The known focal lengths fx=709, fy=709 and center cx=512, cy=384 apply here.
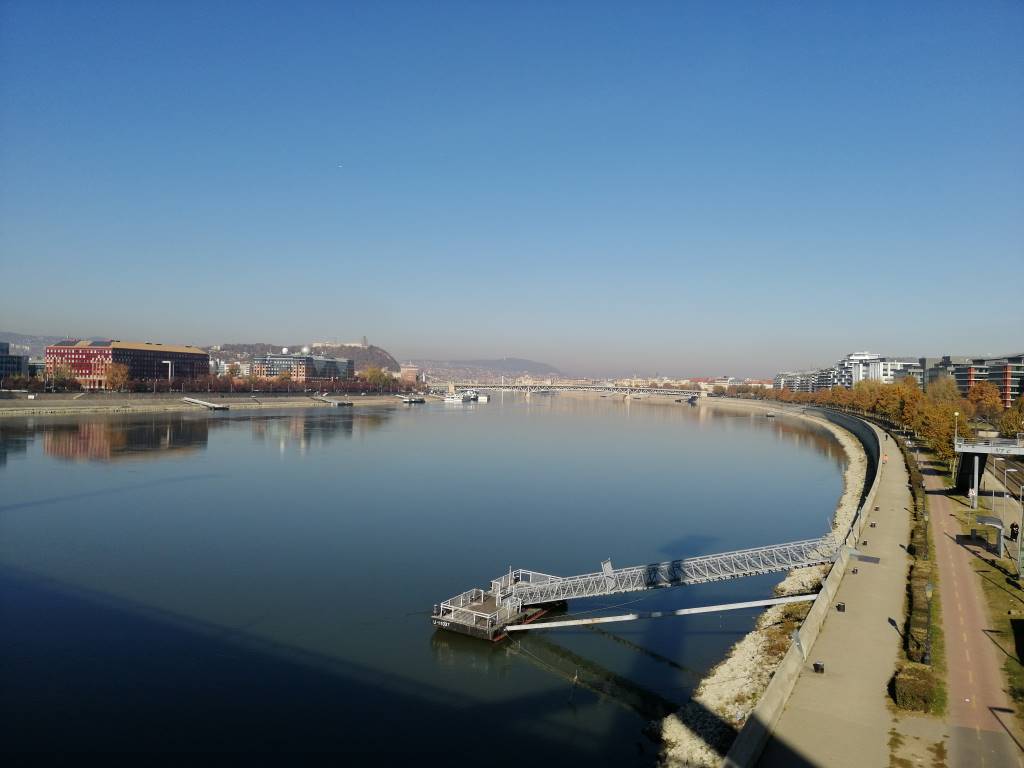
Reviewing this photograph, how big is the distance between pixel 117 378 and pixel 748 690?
83513 mm

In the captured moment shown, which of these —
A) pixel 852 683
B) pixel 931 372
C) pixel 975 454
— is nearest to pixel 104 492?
pixel 852 683

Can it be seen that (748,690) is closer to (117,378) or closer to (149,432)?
(149,432)

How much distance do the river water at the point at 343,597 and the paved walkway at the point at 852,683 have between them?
6.79 ft

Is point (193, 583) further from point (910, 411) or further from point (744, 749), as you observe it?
point (910, 411)

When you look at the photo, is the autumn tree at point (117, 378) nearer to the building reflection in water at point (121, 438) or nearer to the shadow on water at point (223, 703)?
the building reflection in water at point (121, 438)

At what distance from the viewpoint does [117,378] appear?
258ft

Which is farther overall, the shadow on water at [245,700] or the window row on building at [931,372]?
the window row on building at [931,372]

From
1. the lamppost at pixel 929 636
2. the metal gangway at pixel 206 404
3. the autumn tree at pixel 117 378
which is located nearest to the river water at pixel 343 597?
the lamppost at pixel 929 636

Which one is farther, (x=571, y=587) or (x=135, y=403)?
(x=135, y=403)

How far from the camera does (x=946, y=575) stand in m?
13.5

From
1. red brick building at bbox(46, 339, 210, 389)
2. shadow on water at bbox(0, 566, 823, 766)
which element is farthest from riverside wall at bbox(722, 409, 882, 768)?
red brick building at bbox(46, 339, 210, 389)

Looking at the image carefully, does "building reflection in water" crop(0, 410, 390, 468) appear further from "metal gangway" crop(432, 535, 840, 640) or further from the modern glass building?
the modern glass building

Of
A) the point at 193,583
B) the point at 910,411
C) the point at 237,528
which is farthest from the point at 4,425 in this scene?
the point at 910,411

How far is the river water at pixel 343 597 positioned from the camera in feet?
32.3
